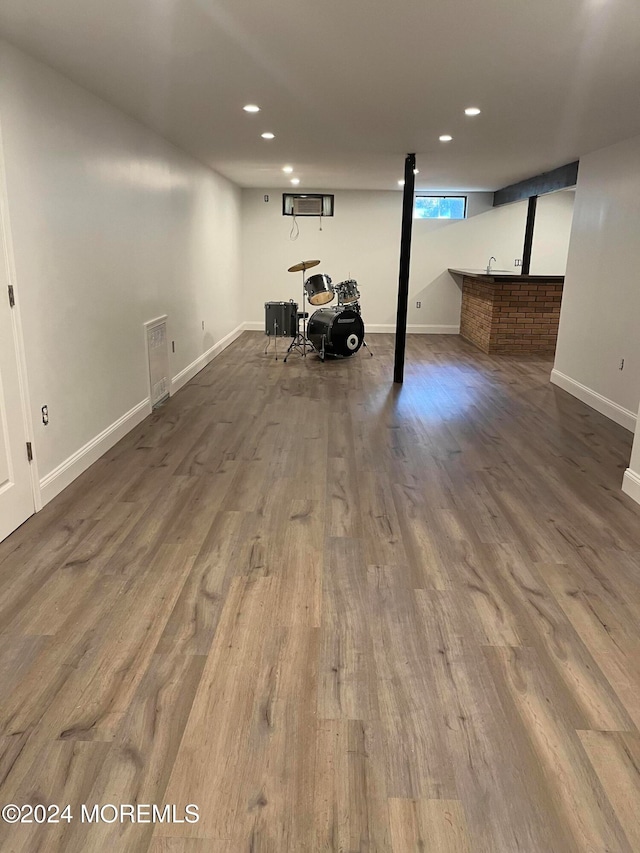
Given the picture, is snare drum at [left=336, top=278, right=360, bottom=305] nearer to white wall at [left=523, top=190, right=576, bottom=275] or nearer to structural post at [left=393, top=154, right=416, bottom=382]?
structural post at [left=393, top=154, right=416, bottom=382]

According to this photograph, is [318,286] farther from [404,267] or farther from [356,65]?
[356,65]

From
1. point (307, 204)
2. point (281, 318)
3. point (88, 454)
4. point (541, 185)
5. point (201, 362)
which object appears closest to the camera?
point (88, 454)

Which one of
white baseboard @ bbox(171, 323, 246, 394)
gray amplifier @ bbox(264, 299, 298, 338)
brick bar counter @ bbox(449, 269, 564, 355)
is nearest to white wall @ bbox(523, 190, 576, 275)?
brick bar counter @ bbox(449, 269, 564, 355)

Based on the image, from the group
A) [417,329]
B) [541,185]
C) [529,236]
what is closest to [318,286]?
[541,185]

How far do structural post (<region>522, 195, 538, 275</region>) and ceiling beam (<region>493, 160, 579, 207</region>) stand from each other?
310 millimetres

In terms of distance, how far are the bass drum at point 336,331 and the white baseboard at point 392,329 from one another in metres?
2.29

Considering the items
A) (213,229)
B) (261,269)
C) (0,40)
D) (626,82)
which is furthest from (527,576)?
(261,269)

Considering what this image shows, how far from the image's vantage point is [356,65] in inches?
120

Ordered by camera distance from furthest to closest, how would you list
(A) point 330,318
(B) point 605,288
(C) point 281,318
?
(C) point 281,318 → (A) point 330,318 → (B) point 605,288

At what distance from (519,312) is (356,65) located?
565cm

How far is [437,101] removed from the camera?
3.75 m

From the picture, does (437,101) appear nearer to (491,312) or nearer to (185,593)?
(185,593)

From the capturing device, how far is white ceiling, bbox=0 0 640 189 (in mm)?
2398

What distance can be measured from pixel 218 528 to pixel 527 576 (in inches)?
58.4
